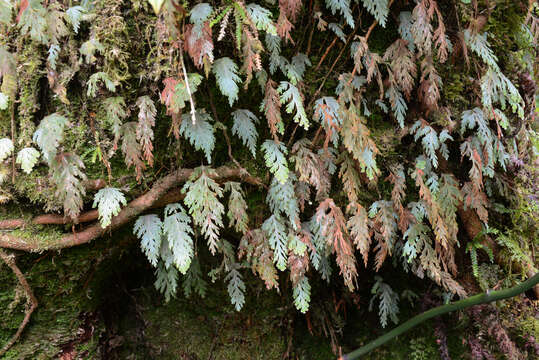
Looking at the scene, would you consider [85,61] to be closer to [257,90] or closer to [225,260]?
[257,90]

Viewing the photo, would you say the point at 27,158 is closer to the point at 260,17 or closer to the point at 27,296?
the point at 27,296

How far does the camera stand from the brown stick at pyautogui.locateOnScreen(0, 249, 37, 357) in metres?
2.03

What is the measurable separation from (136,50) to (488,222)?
2464 millimetres

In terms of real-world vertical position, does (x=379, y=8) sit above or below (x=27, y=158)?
above

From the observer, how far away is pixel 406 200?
8.00 ft

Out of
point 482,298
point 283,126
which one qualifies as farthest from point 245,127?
point 482,298

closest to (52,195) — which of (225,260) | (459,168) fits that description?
(225,260)

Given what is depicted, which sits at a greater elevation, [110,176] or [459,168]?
[459,168]

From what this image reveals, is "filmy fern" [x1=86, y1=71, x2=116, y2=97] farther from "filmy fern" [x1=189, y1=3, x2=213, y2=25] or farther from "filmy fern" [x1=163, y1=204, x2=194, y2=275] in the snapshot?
"filmy fern" [x1=163, y1=204, x2=194, y2=275]

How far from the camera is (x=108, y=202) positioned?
197cm

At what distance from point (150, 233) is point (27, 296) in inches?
32.1

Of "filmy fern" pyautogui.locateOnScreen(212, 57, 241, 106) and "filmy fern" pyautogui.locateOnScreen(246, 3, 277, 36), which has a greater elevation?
"filmy fern" pyautogui.locateOnScreen(246, 3, 277, 36)

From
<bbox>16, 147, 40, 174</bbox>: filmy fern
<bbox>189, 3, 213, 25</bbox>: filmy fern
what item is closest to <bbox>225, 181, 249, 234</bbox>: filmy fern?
<bbox>189, 3, 213, 25</bbox>: filmy fern

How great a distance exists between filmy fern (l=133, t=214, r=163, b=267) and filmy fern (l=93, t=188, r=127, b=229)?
0.15 m
